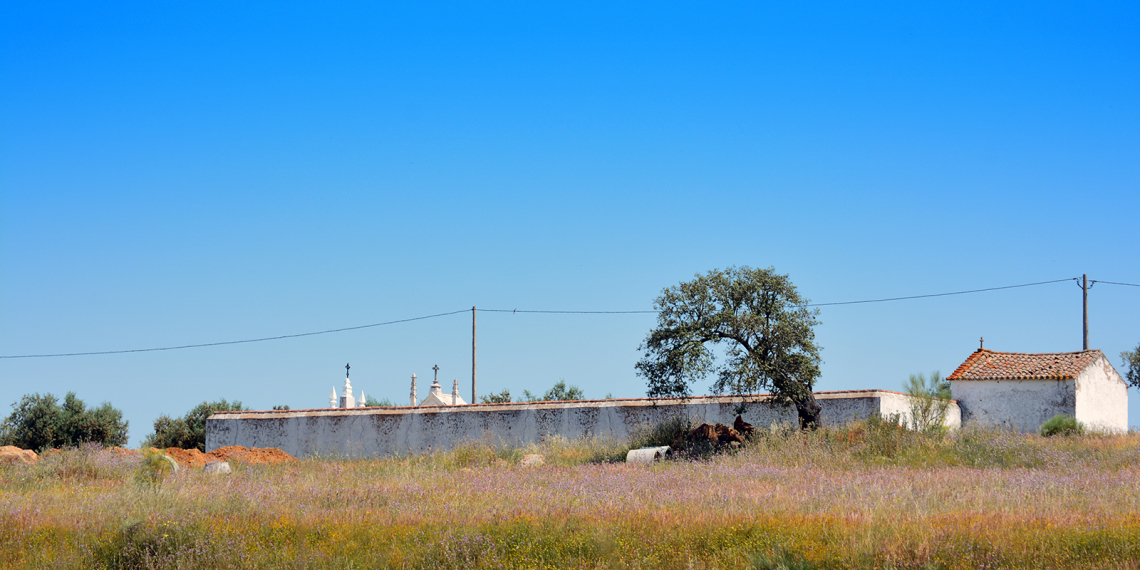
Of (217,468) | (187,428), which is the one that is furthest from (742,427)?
(187,428)

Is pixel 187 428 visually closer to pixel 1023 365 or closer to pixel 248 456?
pixel 248 456

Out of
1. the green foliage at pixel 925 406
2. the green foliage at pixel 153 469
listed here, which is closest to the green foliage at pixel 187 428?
the green foliage at pixel 153 469

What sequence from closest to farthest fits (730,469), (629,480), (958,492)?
1. (958,492)
2. (629,480)
3. (730,469)

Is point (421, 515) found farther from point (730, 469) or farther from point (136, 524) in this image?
point (730, 469)

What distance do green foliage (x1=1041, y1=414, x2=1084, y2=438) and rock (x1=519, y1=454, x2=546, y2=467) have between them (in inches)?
622

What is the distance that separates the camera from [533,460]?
73.7ft

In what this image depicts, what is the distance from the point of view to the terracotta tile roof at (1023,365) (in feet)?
101

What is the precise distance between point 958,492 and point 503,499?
6749mm

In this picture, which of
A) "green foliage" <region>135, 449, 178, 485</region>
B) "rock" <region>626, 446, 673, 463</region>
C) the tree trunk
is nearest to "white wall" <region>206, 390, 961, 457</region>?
the tree trunk

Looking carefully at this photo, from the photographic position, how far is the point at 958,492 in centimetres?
1314

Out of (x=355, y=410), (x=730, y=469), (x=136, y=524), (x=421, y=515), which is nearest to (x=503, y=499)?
(x=421, y=515)

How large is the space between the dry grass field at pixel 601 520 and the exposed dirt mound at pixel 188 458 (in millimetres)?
5967

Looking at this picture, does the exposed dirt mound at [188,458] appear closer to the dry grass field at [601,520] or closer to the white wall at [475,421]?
the white wall at [475,421]

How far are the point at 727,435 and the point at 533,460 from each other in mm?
5159
